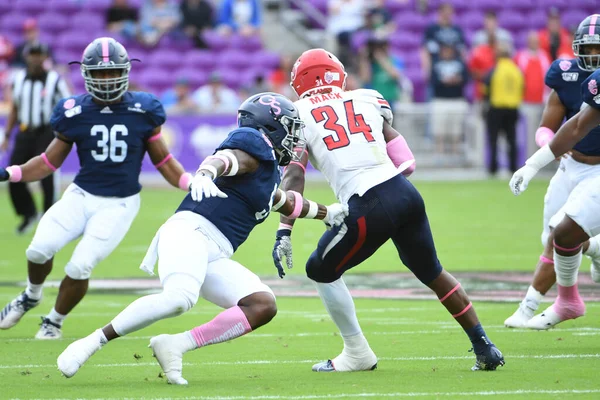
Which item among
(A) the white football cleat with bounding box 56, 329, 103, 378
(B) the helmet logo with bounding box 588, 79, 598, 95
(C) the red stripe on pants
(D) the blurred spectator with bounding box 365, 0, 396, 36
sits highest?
(B) the helmet logo with bounding box 588, 79, 598, 95

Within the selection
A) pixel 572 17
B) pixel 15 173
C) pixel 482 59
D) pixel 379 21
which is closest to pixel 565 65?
pixel 15 173

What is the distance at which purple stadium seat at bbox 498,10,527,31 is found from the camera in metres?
21.7

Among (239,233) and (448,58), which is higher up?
(239,233)

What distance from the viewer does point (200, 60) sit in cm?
2036

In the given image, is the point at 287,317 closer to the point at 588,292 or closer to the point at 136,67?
the point at 588,292

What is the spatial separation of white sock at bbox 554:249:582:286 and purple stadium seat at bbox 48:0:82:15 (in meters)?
16.5

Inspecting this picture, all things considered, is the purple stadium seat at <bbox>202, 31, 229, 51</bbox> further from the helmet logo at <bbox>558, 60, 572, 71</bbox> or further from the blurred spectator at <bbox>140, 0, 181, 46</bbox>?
the helmet logo at <bbox>558, 60, 572, 71</bbox>

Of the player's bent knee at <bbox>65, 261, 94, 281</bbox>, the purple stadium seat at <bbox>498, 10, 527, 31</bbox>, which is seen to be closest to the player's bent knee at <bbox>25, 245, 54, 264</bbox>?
the player's bent knee at <bbox>65, 261, 94, 281</bbox>

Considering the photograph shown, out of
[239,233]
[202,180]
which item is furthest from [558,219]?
[202,180]

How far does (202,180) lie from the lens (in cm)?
466

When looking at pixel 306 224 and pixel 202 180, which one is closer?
pixel 202 180

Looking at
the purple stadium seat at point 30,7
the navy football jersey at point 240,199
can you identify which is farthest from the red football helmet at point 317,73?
the purple stadium seat at point 30,7

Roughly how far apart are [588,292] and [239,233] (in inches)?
147

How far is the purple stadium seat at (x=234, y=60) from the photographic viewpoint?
2036 centimetres
